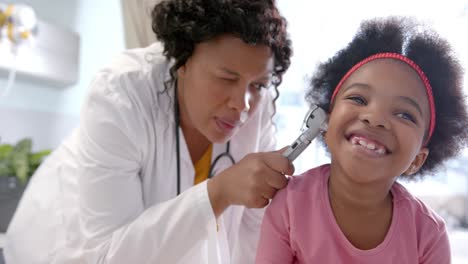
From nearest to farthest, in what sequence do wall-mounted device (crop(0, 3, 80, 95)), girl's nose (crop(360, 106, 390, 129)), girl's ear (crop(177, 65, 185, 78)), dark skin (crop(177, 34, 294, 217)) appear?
girl's nose (crop(360, 106, 390, 129))
dark skin (crop(177, 34, 294, 217))
girl's ear (crop(177, 65, 185, 78))
wall-mounted device (crop(0, 3, 80, 95))

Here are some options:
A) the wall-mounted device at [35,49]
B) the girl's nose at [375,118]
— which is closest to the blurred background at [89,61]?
the wall-mounted device at [35,49]

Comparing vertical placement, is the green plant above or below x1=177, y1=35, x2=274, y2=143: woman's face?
below

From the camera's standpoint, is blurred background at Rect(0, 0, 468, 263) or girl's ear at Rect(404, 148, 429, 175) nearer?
girl's ear at Rect(404, 148, 429, 175)

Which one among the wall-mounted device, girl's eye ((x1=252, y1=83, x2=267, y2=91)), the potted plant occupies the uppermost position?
girl's eye ((x1=252, y1=83, x2=267, y2=91))

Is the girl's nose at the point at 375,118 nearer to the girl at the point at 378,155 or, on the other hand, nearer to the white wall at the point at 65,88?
the girl at the point at 378,155

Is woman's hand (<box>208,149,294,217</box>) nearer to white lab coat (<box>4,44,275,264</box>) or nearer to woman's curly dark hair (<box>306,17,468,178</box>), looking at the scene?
white lab coat (<box>4,44,275,264</box>)

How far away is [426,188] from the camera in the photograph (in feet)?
6.91

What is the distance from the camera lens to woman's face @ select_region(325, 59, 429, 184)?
812 mm

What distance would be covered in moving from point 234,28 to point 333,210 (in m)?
0.51

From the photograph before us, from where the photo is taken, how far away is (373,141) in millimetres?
810

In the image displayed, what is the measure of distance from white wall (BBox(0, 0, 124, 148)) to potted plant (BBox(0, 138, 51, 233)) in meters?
0.32

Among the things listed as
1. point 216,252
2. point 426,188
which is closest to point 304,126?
point 216,252

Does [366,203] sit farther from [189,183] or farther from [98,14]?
[98,14]

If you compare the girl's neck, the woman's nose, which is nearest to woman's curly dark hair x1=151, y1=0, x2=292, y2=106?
the woman's nose
